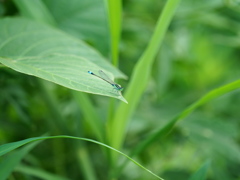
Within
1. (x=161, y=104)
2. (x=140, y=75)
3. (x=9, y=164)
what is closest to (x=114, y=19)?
(x=140, y=75)

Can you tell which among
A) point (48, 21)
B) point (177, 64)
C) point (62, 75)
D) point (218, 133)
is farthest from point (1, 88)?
point (177, 64)

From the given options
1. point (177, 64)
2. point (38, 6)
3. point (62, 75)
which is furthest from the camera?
point (177, 64)

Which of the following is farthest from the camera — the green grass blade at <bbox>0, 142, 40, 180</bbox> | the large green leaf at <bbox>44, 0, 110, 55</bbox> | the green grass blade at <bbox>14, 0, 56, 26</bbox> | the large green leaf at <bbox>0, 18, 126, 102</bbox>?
the large green leaf at <bbox>44, 0, 110, 55</bbox>

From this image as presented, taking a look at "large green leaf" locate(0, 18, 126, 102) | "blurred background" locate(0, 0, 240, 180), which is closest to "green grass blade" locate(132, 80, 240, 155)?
"large green leaf" locate(0, 18, 126, 102)

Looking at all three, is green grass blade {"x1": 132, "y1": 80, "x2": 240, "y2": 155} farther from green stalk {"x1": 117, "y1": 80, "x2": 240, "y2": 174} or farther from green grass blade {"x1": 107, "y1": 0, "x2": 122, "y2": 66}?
green grass blade {"x1": 107, "y1": 0, "x2": 122, "y2": 66}

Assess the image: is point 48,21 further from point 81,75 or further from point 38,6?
point 81,75

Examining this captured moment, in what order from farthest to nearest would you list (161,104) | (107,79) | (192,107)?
(161,104) < (192,107) < (107,79)

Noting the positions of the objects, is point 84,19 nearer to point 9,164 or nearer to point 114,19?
point 114,19
